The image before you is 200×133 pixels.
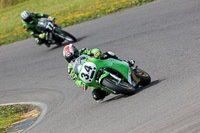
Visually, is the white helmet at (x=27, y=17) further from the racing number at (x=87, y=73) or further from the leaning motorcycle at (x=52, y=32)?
the racing number at (x=87, y=73)

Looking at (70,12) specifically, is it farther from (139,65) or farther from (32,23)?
(139,65)

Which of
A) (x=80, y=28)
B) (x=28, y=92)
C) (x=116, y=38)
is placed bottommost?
(x=28, y=92)

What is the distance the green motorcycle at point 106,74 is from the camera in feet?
24.4

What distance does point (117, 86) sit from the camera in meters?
7.39

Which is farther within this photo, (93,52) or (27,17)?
(27,17)

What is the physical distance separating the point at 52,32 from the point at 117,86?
891 cm

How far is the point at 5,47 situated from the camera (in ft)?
63.3

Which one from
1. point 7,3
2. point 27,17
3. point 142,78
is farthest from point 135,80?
point 7,3

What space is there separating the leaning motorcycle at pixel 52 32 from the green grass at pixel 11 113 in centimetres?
527

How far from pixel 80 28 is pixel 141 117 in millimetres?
12620

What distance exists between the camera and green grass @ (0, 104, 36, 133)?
9.24m

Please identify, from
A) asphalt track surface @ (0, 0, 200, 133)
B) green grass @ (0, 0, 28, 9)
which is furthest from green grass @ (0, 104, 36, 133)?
green grass @ (0, 0, 28, 9)

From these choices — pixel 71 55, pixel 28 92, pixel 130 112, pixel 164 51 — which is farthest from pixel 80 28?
pixel 130 112

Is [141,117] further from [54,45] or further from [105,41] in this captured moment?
[54,45]
